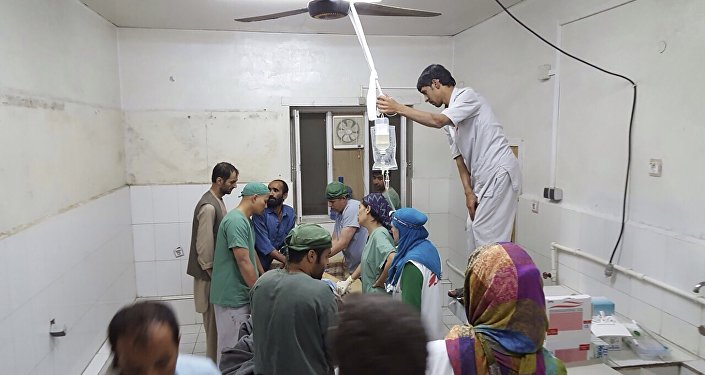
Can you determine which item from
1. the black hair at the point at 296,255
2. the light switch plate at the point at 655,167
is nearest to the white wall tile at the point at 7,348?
the black hair at the point at 296,255

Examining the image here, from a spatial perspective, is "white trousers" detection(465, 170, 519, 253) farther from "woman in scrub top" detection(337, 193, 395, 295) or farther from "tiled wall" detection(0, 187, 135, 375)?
"tiled wall" detection(0, 187, 135, 375)

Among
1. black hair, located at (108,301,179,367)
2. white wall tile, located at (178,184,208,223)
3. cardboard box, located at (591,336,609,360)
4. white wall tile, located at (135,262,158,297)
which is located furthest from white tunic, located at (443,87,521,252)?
white wall tile, located at (135,262,158,297)

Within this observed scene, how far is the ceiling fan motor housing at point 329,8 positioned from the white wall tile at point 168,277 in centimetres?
367

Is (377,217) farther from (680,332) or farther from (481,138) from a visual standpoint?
(680,332)

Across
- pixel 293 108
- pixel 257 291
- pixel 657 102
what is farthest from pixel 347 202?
pixel 657 102

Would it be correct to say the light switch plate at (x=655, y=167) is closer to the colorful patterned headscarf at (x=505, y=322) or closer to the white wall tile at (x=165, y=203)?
the colorful patterned headscarf at (x=505, y=322)

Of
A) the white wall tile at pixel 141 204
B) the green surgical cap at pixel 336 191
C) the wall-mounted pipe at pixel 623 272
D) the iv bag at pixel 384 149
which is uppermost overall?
the iv bag at pixel 384 149

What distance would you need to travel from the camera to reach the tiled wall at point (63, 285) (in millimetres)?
2502

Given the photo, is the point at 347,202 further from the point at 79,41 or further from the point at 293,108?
the point at 79,41

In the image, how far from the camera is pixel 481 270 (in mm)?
1380

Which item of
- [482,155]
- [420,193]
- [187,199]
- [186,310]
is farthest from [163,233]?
[482,155]

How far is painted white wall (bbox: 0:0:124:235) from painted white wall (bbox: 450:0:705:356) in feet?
11.4

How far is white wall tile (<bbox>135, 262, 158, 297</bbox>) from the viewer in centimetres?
507

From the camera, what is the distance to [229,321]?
328cm
